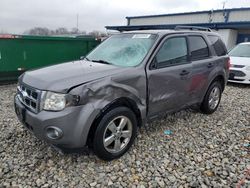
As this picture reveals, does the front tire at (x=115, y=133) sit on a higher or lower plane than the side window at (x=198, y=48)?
lower

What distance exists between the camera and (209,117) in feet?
15.9

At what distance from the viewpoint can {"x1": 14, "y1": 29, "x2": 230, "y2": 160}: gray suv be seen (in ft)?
8.55

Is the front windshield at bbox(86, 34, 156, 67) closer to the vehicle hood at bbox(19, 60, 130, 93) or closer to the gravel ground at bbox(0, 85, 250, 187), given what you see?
the vehicle hood at bbox(19, 60, 130, 93)

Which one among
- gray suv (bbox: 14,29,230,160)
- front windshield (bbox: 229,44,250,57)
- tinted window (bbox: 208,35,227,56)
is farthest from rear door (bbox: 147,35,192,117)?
front windshield (bbox: 229,44,250,57)

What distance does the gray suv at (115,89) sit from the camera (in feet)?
8.55

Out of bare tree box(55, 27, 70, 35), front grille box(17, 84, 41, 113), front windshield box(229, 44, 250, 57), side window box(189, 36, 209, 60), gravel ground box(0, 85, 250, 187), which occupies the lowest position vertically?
gravel ground box(0, 85, 250, 187)

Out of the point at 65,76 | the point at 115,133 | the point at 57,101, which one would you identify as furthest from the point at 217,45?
the point at 57,101

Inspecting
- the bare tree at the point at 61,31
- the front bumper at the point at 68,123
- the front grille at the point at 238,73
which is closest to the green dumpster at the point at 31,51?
the front bumper at the point at 68,123

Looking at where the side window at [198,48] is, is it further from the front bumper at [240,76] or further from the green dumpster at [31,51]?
the green dumpster at [31,51]

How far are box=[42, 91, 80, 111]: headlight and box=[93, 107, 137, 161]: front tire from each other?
0.47 m

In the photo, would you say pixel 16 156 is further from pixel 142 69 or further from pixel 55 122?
pixel 142 69

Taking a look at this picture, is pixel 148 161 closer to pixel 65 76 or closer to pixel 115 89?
pixel 115 89

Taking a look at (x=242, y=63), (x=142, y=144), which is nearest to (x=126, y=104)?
(x=142, y=144)

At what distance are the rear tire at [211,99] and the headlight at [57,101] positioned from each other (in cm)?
312
